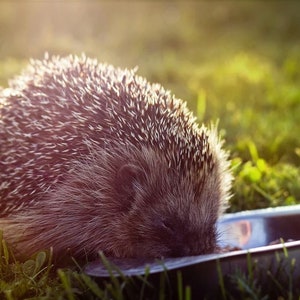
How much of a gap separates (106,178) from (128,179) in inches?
3.8

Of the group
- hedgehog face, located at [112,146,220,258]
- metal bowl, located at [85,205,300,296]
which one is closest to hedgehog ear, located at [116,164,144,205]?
hedgehog face, located at [112,146,220,258]

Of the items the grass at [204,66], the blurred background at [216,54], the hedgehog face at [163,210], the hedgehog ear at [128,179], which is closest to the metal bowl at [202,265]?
the grass at [204,66]

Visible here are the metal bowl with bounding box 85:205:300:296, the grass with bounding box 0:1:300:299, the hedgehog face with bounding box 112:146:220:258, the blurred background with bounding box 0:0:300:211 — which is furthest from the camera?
the blurred background with bounding box 0:0:300:211

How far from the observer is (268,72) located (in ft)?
22.3

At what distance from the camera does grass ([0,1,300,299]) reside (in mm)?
2383

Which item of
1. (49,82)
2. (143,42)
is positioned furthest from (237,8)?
(49,82)

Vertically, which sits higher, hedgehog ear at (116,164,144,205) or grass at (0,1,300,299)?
grass at (0,1,300,299)

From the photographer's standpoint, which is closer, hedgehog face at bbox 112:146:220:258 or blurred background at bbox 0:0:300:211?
hedgehog face at bbox 112:146:220:258

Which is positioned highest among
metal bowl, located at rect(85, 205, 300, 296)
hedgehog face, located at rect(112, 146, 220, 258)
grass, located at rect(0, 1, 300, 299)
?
grass, located at rect(0, 1, 300, 299)

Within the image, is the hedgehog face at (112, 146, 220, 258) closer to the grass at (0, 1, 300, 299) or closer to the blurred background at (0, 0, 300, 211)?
the grass at (0, 1, 300, 299)

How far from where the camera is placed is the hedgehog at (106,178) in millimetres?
2750

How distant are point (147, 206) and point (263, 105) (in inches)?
125

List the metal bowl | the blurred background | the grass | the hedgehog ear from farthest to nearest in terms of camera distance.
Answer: the blurred background → the hedgehog ear → the grass → the metal bowl

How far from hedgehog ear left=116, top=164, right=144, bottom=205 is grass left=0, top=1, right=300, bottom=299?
18.2 inches
